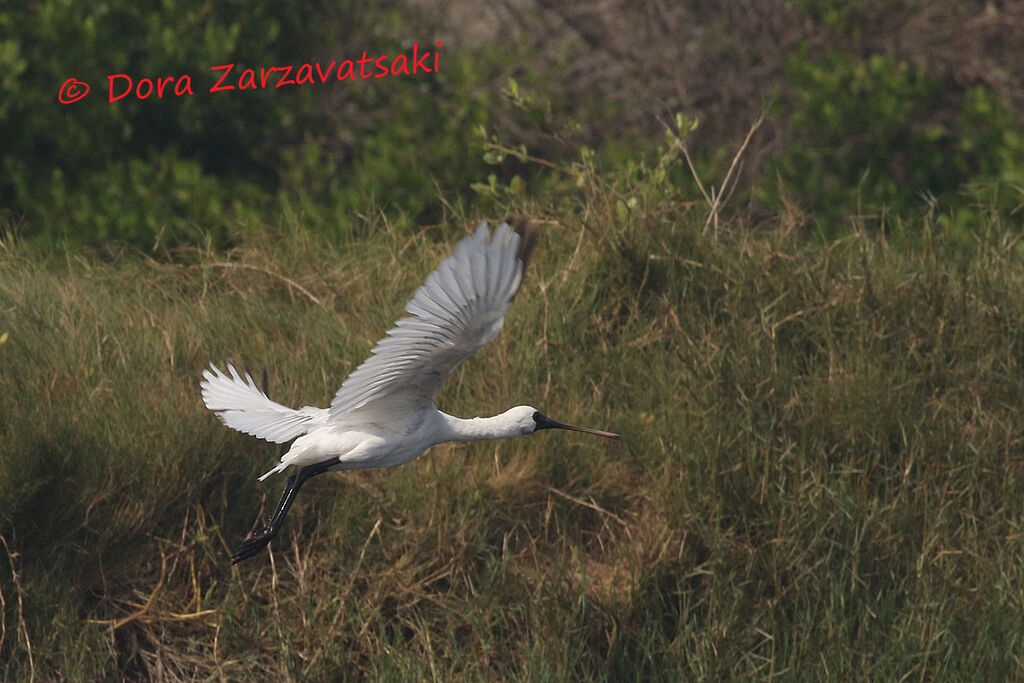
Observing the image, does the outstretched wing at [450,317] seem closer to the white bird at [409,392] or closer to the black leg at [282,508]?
the white bird at [409,392]

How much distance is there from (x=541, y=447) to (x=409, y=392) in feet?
5.25

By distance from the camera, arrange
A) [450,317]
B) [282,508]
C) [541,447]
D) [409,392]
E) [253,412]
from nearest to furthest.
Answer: [450,317], [409,392], [282,508], [253,412], [541,447]

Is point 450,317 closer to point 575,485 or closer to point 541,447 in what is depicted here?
point 541,447

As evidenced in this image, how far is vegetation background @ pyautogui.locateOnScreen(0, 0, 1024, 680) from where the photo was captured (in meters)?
6.64

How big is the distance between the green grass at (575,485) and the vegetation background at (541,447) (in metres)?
0.02

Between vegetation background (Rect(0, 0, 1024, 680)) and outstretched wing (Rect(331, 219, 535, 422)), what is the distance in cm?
146

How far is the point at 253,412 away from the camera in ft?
20.2

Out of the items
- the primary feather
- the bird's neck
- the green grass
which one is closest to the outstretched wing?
the primary feather

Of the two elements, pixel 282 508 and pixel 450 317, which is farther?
pixel 282 508

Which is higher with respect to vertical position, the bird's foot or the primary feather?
the primary feather

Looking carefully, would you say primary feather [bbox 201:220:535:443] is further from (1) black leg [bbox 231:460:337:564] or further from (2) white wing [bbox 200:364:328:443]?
(1) black leg [bbox 231:460:337:564]

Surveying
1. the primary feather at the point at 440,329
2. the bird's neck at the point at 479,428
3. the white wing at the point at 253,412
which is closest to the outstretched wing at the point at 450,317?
the primary feather at the point at 440,329

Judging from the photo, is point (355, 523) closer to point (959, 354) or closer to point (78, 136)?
point (959, 354)

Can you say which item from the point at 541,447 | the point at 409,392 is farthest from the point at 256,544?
the point at 541,447
